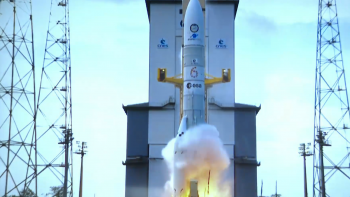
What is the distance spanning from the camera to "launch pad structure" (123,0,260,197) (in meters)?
42.1

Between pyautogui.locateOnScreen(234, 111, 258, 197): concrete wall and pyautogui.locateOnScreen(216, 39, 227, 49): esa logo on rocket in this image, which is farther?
pyautogui.locateOnScreen(216, 39, 227, 49): esa logo on rocket

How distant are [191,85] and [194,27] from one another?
3.59 m

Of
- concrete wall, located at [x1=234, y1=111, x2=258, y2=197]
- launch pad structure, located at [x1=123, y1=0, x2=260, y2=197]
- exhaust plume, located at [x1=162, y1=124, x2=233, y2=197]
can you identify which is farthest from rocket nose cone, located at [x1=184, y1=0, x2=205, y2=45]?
concrete wall, located at [x1=234, y1=111, x2=258, y2=197]

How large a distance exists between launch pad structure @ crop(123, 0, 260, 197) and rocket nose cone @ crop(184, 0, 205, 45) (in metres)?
7.86

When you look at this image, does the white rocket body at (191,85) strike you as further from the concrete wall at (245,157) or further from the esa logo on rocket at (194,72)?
the concrete wall at (245,157)

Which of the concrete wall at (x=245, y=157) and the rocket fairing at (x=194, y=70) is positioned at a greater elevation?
the rocket fairing at (x=194, y=70)

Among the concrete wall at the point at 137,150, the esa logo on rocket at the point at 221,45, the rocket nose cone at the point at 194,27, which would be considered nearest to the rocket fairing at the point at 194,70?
the rocket nose cone at the point at 194,27

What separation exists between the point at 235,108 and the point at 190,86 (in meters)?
10.8

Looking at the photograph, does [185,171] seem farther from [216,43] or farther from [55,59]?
[55,59]

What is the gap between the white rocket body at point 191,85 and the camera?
30.9 meters

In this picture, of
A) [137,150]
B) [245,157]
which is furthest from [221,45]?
[137,150]

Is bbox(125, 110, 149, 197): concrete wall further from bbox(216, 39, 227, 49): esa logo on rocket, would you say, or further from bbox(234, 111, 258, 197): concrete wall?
bbox(216, 39, 227, 49): esa logo on rocket

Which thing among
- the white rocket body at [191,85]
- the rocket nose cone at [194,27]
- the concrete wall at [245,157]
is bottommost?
the concrete wall at [245,157]

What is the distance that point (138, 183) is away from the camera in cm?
4294
